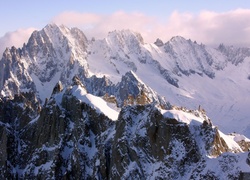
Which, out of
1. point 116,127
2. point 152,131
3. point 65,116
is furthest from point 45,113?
point 152,131

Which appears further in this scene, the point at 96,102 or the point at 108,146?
the point at 96,102

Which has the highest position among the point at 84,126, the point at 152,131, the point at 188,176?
the point at 84,126

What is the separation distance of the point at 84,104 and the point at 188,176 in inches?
2308

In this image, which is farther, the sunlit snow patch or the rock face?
the sunlit snow patch

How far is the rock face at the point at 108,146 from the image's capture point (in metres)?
143

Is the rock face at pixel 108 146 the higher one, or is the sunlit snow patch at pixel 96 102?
the sunlit snow patch at pixel 96 102

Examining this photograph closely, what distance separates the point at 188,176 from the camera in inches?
5546

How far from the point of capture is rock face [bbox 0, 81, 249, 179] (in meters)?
143

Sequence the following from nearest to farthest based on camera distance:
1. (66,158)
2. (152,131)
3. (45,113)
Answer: (152,131), (66,158), (45,113)

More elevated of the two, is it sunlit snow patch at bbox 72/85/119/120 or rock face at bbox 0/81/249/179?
sunlit snow patch at bbox 72/85/119/120

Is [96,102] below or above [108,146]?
above

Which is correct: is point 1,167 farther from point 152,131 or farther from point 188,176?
point 188,176

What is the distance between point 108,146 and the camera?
165m

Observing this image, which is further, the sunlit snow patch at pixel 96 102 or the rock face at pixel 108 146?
the sunlit snow patch at pixel 96 102
